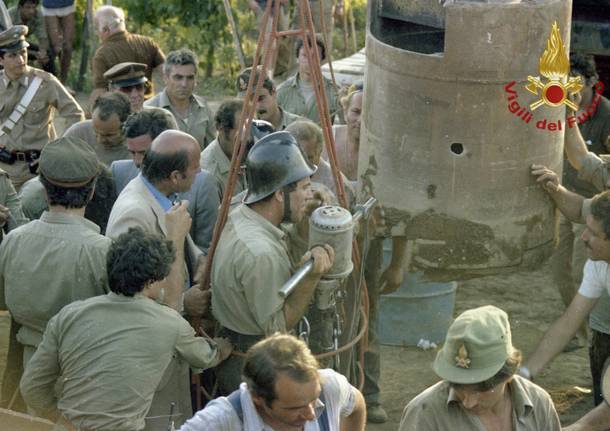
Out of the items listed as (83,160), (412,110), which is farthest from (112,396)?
(412,110)

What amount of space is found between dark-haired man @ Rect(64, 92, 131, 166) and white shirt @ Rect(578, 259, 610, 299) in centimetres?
327

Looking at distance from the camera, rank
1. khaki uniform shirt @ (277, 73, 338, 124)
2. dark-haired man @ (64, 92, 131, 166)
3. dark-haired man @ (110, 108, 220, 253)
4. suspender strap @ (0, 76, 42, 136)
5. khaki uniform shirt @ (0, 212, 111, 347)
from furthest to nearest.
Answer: khaki uniform shirt @ (277, 73, 338, 124), suspender strap @ (0, 76, 42, 136), dark-haired man @ (64, 92, 131, 166), dark-haired man @ (110, 108, 220, 253), khaki uniform shirt @ (0, 212, 111, 347)

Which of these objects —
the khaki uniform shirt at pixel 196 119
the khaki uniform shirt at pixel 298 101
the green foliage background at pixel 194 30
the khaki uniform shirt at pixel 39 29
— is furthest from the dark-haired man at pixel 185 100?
the green foliage background at pixel 194 30

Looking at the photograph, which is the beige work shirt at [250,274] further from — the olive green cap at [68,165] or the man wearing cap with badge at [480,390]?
the man wearing cap with badge at [480,390]

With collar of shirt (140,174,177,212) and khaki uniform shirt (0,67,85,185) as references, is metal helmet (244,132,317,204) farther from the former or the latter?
khaki uniform shirt (0,67,85,185)

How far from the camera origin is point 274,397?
4391 millimetres

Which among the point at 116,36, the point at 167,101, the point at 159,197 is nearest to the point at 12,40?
the point at 167,101

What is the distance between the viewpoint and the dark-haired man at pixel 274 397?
4.38m

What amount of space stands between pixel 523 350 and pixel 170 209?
11.7 ft

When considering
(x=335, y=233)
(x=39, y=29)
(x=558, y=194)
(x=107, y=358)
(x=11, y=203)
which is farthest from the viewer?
(x=39, y=29)

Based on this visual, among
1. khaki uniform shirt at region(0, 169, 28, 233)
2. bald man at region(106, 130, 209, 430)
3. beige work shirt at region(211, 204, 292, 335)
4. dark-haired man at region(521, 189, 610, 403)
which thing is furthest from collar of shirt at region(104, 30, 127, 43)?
dark-haired man at region(521, 189, 610, 403)

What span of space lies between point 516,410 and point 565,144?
330 centimetres

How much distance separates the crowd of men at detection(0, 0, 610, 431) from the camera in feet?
15.2

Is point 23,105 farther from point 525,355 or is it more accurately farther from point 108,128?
Result: point 525,355
